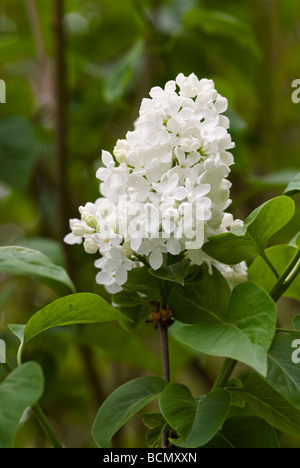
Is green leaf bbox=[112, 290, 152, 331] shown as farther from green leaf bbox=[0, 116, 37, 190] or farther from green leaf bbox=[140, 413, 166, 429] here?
green leaf bbox=[0, 116, 37, 190]

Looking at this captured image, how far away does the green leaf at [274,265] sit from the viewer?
48 centimetres

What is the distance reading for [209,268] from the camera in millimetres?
429

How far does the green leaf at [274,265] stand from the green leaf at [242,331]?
0.09m

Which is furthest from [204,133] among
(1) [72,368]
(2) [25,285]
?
(1) [72,368]

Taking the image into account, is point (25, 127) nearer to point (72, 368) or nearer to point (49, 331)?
point (49, 331)

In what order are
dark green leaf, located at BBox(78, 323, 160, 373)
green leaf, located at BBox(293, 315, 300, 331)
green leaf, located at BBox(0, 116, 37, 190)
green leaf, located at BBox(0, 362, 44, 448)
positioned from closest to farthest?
1. green leaf, located at BBox(0, 362, 44, 448)
2. green leaf, located at BBox(293, 315, 300, 331)
3. dark green leaf, located at BBox(78, 323, 160, 373)
4. green leaf, located at BBox(0, 116, 37, 190)

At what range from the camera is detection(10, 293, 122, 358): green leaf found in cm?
40

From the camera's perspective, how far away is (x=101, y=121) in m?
1.09

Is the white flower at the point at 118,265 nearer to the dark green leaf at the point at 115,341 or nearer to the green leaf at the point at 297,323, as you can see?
the green leaf at the point at 297,323

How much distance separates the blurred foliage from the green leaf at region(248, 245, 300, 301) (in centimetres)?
25

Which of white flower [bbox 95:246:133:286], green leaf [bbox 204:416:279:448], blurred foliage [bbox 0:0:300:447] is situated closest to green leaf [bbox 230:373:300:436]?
green leaf [bbox 204:416:279:448]

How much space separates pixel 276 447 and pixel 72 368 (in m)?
0.98

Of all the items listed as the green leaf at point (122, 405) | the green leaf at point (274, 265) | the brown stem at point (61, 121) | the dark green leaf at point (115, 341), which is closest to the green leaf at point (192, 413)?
the green leaf at point (122, 405)

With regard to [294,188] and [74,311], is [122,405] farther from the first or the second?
[294,188]
